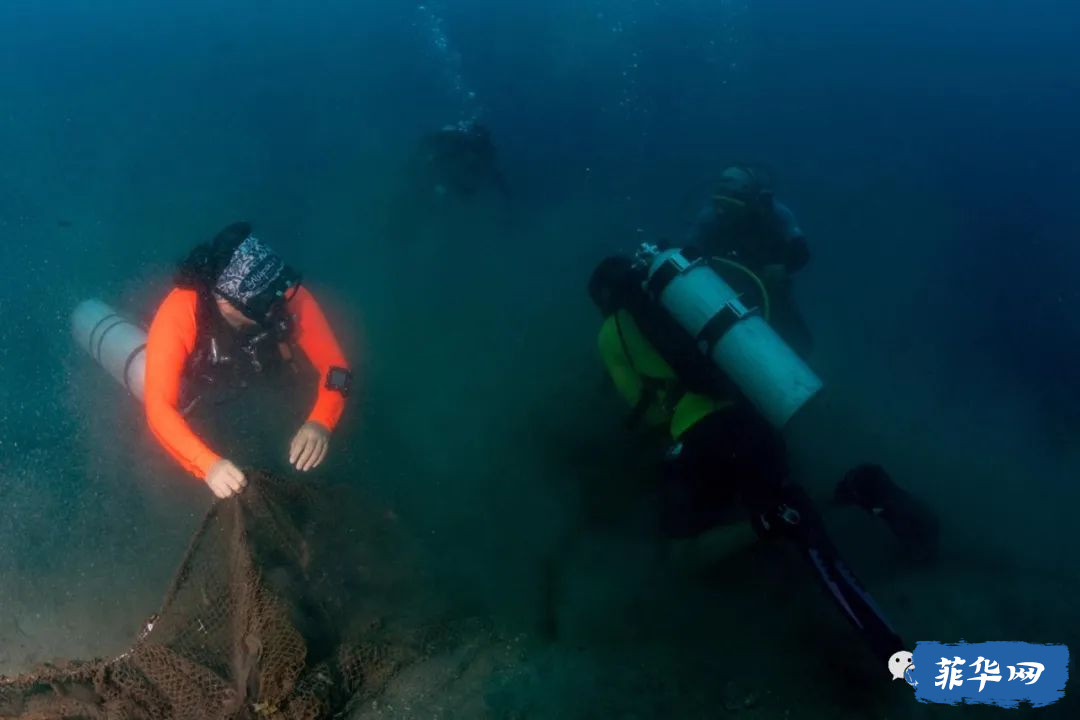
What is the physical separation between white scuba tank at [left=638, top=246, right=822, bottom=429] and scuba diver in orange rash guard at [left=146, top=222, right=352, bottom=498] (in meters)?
2.75

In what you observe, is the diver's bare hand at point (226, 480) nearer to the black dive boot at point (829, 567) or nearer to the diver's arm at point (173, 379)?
the diver's arm at point (173, 379)

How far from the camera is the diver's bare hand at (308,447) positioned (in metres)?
4.24

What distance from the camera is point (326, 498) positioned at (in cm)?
448

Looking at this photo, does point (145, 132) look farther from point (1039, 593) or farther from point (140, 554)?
point (1039, 593)

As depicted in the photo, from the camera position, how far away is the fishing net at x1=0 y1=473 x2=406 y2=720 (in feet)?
10.6

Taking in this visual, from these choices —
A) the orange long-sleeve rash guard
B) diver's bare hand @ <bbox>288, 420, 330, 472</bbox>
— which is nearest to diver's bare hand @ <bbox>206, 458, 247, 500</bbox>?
the orange long-sleeve rash guard

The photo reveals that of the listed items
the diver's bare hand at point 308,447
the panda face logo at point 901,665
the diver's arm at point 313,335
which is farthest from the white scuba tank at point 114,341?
the panda face logo at point 901,665

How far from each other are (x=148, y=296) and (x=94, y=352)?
396 centimetres

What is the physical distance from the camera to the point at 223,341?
15.7 ft

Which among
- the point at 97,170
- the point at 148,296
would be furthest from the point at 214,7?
the point at 148,296

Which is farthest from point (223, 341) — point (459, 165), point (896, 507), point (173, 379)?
point (459, 165)

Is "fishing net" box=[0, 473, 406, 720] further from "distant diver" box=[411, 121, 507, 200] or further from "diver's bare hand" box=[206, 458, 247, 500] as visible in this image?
"distant diver" box=[411, 121, 507, 200]

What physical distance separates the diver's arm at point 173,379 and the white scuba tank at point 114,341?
3.67 feet

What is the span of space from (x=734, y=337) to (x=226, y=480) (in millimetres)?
3768
